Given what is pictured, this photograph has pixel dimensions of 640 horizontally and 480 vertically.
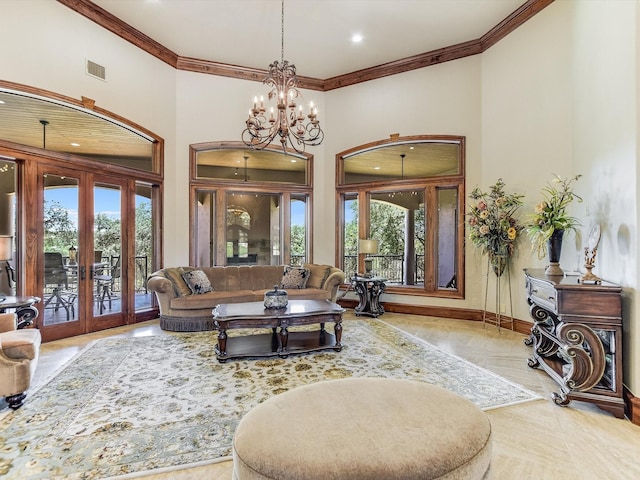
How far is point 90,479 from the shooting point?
6.55 feet

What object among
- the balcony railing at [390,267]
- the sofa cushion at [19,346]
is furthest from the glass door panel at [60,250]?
the balcony railing at [390,267]

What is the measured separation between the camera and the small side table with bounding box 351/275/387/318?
247 inches

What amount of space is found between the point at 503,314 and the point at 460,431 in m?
4.77

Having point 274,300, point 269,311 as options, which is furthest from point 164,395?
point 274,300

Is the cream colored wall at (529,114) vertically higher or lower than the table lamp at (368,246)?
higher

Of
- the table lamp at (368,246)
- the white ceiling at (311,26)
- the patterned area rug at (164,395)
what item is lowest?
the patterned area rug at (164,395)

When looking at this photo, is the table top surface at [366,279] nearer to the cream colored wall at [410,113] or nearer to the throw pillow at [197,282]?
the cream colored wall at [410,113]

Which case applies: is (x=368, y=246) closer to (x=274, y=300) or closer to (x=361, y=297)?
(x=361, y=297)

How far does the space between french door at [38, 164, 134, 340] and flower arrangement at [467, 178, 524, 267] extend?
5.54m

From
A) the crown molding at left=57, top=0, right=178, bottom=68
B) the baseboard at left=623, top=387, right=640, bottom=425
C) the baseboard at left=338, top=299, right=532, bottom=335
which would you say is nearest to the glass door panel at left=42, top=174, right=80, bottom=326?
the crown molding at left=57, top=0, right=178, bottom=68

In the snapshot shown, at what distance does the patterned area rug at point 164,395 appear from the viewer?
2.22m

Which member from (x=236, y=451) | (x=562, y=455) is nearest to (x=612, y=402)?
(x=562, y=455)

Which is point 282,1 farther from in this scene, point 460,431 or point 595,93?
point 460,431

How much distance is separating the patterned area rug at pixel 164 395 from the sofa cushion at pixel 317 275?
1.71 meters
